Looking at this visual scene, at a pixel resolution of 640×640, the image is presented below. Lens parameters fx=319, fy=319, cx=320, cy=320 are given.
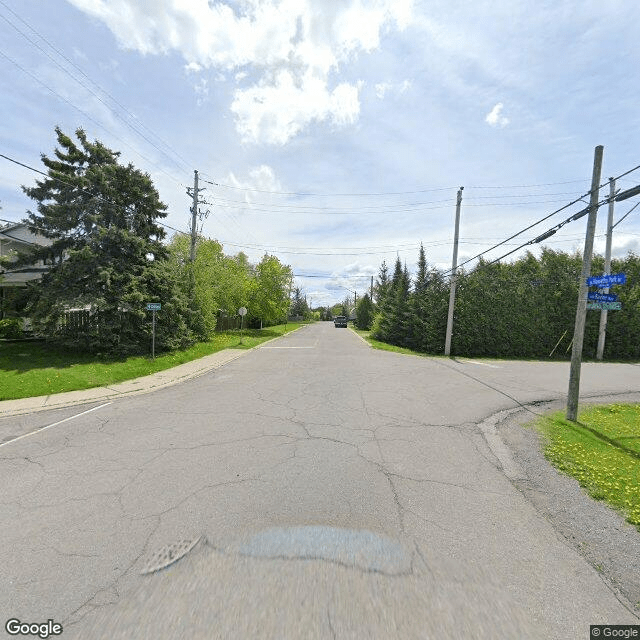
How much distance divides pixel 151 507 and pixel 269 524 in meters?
1.36

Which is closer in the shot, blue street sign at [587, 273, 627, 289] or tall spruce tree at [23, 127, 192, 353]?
blue street sign at [587, 273, 627, 289]

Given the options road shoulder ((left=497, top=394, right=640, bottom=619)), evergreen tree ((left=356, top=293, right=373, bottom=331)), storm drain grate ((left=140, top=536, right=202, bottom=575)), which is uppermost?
evergreen tree ((left=356, top=293, right=373, bottom=331))

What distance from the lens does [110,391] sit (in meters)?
8.92

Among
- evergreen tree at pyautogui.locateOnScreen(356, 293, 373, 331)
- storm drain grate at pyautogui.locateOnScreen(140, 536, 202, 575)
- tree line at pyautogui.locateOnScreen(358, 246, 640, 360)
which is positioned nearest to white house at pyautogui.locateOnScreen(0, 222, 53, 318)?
storm drain grate at pyautogui.locateOnScreen(140, 536, 202, 575)

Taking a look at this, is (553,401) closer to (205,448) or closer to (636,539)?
(636,539)

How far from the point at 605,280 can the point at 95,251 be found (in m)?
16.1

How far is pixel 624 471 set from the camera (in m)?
4.59

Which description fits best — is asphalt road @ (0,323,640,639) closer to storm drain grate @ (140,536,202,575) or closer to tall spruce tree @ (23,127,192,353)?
storm drain grate @ (140,536,202,575)

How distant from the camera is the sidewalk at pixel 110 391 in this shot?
291 inches

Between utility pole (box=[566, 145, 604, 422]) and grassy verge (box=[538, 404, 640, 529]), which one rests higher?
utility pole (box=[566, 145, 604, 422])
